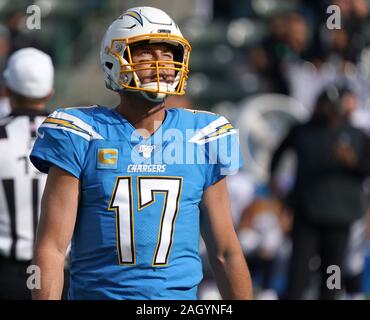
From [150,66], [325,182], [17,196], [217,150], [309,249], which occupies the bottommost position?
[309,249]

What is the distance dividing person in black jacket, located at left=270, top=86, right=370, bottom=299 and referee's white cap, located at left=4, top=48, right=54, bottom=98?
10.5 ft

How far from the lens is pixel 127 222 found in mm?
3648

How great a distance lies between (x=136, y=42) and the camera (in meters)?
3.77

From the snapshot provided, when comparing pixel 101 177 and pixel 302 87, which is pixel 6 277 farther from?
pixel 302 87

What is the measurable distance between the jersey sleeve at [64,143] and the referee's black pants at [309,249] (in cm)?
428

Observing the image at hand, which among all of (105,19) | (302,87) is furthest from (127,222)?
(105,19)

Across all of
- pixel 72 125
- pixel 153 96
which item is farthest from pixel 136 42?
pixel 72 125

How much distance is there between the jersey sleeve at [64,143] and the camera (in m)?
3.61

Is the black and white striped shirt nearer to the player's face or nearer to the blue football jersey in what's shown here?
the blue football jersey

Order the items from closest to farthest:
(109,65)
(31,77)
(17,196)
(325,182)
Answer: (109,65), (17,196), (31,77), (325,182)

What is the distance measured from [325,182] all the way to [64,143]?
14.8ft

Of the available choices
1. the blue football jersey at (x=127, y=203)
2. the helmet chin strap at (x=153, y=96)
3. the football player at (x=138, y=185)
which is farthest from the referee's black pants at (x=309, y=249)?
the helmet chin strap at (x=153, y=96)

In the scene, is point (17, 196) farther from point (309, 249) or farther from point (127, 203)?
point (309, 249)
